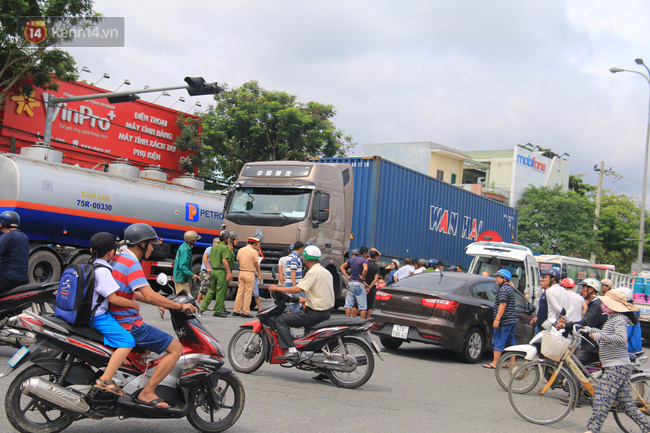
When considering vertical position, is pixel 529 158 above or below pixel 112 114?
above

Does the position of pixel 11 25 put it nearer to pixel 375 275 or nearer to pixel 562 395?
pixel 375 275

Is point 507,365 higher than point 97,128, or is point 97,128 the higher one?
point 97,128

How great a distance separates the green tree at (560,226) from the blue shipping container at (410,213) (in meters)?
18.8

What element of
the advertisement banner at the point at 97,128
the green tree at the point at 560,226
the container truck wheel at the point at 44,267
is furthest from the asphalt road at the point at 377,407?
the green tree at the point at 560,226

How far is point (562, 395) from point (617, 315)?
1.09 m

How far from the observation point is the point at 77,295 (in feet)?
14.4

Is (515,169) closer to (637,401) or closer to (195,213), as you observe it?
(195,213)

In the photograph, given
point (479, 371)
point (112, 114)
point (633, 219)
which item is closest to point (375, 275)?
point (479, 371)

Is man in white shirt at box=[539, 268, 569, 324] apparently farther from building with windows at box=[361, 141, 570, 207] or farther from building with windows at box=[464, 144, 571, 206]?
building with windows at box=[464, 144, 571, 206]

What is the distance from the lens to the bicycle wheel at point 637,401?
19.8 feet

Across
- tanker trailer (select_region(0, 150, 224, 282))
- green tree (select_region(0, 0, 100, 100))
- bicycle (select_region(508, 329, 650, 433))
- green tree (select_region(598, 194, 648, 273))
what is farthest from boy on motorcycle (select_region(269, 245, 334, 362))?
green tree (select_region(598, 194, 648, 273))

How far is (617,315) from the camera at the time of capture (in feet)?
18.9

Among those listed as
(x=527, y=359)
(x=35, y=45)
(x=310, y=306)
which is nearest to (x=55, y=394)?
(x=310, y=306)

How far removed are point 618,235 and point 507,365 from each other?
5035cm
